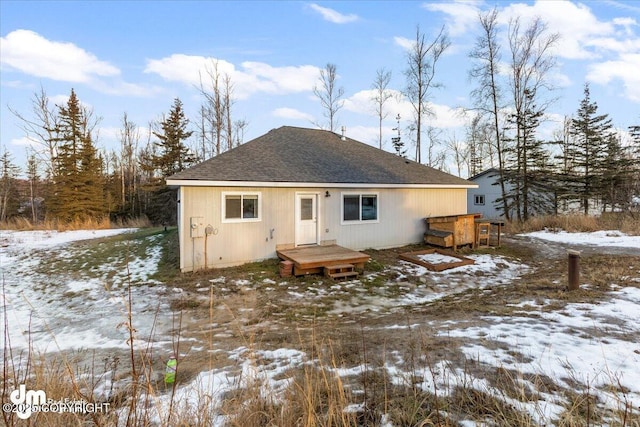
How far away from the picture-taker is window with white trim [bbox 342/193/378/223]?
1041 centimetres

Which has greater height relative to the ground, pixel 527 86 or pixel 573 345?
pixel 527 86

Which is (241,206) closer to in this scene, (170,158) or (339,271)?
(339,271)

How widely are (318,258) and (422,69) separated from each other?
18.8 m

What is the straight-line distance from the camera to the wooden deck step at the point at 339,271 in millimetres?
7785

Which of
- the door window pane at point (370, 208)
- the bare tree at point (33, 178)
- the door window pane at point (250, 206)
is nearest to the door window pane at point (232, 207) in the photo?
the door window pane at point (250, 206)

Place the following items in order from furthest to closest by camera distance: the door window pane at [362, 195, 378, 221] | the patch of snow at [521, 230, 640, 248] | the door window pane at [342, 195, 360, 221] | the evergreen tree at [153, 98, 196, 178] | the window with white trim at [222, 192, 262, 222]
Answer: the evergreen tree at [153, 98, 196, 178] < the patch of snow at [521, 230, 640, 248] < the door window pane at [362, 195, 378, 221] < the door window pane at [342, 195, 360, 221] < the window with white trim at [222, 192, 262, 222]

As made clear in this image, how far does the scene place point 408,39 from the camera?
2102 cm

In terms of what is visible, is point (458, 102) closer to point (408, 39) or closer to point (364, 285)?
point (408, 39)

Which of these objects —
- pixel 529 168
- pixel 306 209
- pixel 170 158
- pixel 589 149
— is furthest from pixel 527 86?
pixel 170 158

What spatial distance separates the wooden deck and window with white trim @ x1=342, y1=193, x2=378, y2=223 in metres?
1.69

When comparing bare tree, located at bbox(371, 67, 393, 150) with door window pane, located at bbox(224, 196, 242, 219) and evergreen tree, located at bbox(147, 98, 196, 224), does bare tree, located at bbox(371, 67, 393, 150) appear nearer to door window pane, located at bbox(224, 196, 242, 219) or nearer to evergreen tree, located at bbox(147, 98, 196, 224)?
evergreen tree, located at bbox(147, 98, 196, 224)

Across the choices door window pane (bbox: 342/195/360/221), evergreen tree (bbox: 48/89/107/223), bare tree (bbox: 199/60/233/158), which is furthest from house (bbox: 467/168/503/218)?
evergreen tree (bbox: 48/89/107/223)

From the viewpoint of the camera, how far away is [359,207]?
10617 mm

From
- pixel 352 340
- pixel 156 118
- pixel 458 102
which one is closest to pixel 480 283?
pixel 352 340
